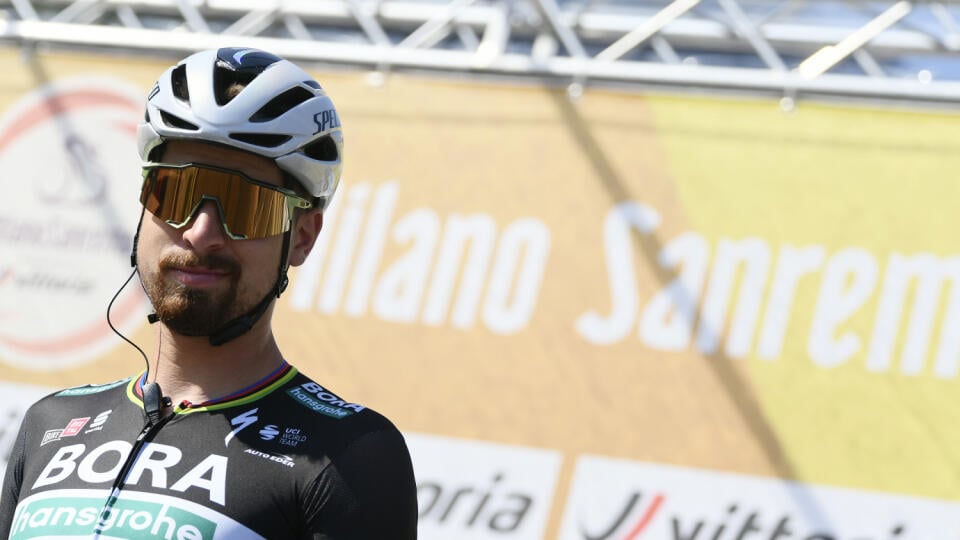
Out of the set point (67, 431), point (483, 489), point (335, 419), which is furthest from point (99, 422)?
point (483, 489)

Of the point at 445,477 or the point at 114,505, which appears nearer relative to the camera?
the point at 114,505

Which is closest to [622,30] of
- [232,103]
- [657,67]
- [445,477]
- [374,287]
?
[657,67]

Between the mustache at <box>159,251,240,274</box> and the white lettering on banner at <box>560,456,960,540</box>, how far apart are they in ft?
10.2

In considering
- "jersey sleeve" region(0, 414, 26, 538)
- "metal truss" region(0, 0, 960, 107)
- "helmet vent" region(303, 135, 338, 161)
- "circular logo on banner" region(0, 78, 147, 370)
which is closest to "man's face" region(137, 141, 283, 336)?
"helmet vent" region(303, 135, 338, 161)

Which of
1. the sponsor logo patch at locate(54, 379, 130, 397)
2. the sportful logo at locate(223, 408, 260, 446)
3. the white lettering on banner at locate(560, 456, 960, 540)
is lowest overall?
the sponsor logo patch at locate(54, 379, 130, 397)

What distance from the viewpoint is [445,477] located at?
4777 mm

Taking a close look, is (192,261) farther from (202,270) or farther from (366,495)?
(366,495)

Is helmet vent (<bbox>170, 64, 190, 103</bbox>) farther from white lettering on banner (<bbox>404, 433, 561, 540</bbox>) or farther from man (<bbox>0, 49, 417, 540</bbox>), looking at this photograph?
white lettering on banner (<bbox>404, 433, 561, 540</bbox>)

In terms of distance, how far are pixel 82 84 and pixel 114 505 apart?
4401mm

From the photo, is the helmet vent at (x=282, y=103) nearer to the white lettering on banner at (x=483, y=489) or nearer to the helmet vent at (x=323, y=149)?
the helmet vent at (x=323, y=149)

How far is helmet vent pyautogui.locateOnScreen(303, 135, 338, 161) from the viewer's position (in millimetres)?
1862

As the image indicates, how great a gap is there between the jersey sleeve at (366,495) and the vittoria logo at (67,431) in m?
0.45

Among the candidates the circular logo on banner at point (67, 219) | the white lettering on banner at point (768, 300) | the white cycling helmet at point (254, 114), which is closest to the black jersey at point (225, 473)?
the white cycling helmet at point (254, 114)

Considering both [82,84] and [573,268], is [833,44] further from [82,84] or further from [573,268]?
[82,84]
